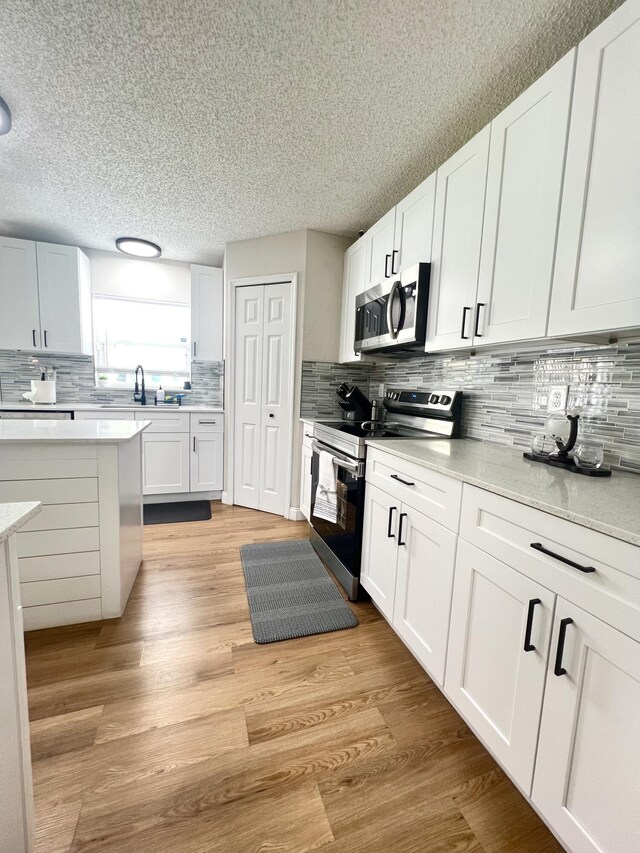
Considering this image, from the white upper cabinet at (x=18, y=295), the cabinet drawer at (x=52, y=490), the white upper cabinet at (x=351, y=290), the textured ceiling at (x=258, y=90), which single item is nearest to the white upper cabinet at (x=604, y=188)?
the textured ceiling at (x=258, y=90)

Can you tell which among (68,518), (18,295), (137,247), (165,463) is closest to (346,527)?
(68,518)

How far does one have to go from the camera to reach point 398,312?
Result: 199cm

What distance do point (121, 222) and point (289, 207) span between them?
150 cm

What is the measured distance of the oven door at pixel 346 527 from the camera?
1873 millimetres

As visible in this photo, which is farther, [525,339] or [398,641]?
[398,641]

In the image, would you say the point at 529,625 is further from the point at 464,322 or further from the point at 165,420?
the point at 165,420

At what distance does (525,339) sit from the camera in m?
1.29

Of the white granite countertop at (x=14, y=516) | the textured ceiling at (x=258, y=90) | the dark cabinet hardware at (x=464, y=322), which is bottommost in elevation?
the white granite countertop at (x=14, y=516)

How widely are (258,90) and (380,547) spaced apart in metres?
2.17

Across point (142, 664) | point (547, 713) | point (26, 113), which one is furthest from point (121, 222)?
point (547, 713)

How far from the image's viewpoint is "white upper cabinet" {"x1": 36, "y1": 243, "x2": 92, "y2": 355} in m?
3.17

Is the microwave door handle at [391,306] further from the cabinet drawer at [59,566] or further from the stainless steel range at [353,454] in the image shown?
the cabinet drawer at [59,566]

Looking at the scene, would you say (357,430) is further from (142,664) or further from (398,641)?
(142,664)

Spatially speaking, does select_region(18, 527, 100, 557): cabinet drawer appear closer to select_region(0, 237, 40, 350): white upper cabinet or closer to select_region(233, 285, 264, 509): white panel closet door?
select_region(233, 285, 264, 509): white panel closet door
